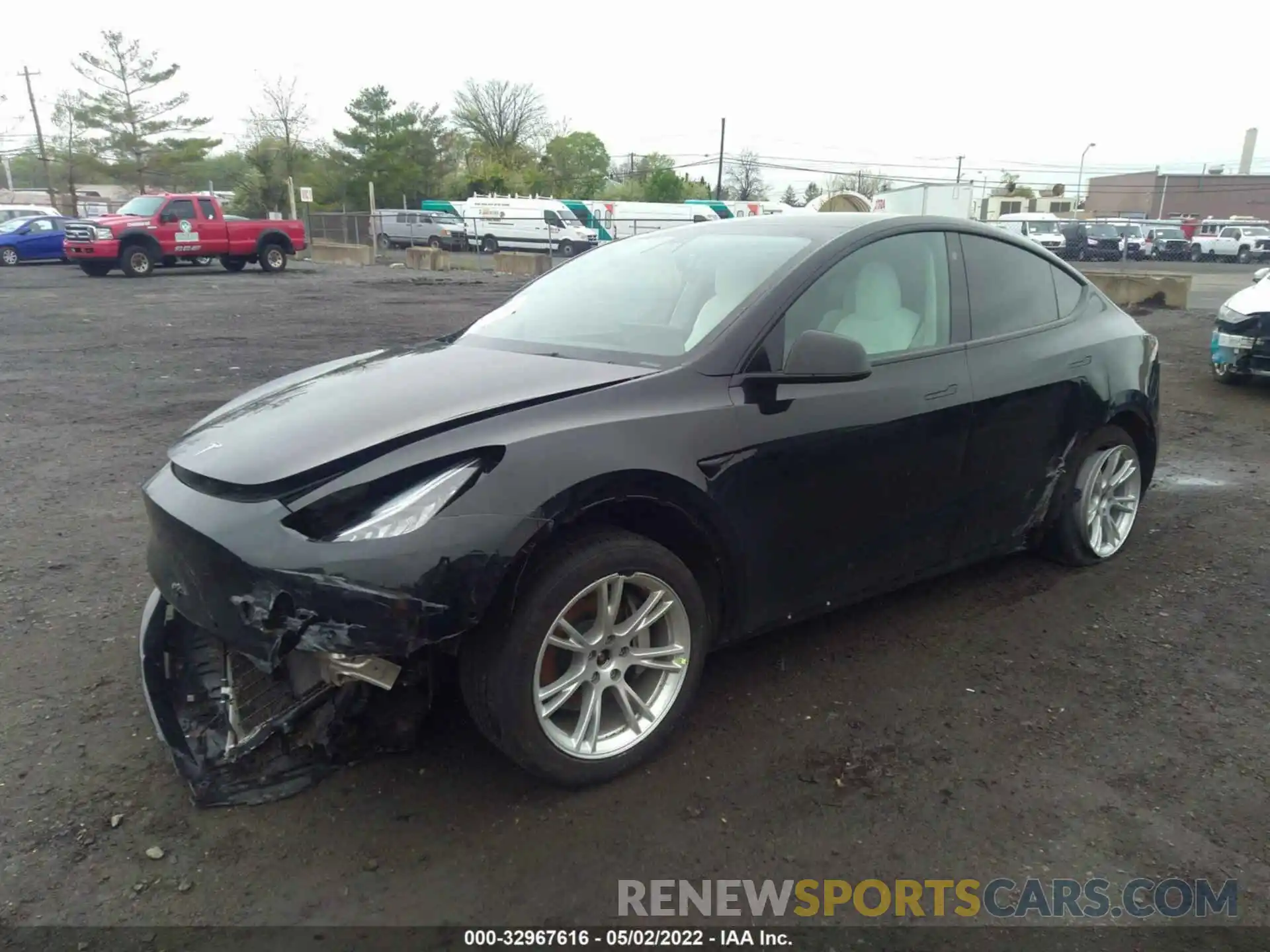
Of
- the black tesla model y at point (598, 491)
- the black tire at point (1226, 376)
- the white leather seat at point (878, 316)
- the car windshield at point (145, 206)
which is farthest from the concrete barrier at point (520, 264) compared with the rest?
the white leather seat at point (878, 316)

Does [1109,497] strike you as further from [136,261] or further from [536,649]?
[136,261]

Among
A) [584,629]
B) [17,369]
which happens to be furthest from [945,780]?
[17,369]

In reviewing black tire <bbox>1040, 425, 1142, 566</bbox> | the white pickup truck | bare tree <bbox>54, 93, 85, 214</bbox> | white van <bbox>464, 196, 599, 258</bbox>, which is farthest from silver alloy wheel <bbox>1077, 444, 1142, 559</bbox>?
bare tree <bbox>54, 93, 85, 214</bbox>

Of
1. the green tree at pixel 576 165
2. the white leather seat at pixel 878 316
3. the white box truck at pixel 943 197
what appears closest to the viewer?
the white leather seat at pixel 878 316

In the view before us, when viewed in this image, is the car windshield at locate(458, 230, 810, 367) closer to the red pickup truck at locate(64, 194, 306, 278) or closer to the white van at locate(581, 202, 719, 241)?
the red pickup truck at locate(64, 194, 306, 278)

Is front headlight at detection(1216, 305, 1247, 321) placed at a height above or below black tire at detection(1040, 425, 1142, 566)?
above

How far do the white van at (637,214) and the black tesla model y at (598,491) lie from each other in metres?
38.9

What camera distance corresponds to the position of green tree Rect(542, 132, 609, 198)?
72.9 metres

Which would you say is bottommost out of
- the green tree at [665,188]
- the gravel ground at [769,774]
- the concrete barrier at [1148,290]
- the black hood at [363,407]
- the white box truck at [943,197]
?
the gravel ground at [769,774]

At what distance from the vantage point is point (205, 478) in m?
2.53

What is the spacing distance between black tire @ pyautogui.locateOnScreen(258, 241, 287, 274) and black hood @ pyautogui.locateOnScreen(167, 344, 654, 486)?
24.3 meters

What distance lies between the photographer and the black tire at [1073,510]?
4.05 m

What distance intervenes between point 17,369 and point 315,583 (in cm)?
949

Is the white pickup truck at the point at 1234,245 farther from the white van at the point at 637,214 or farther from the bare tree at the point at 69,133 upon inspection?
the bare tree at the point at 69,133
